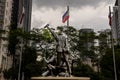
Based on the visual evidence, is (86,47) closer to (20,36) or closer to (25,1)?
(20,36)

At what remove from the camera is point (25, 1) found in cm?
10081

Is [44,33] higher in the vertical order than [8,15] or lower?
lower

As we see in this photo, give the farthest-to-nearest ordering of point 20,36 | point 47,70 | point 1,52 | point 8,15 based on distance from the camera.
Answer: point 8,15, point 1,52, point 20,36, point 47,70

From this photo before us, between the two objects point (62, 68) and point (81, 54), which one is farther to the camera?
point (81, 54)

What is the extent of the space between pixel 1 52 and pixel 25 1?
40.6 metres

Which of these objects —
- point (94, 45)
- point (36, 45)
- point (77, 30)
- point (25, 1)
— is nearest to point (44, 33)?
point (36, 45)

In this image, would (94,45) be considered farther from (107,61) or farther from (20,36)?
(20,36)

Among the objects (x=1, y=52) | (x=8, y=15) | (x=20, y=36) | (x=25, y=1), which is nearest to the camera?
(x=20, y=36)

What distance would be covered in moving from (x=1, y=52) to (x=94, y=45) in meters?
24.3

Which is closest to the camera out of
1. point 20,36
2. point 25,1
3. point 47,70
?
point 47,70

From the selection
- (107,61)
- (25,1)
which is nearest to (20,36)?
(107,61)

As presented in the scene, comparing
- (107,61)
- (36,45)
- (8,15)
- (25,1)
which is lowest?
(107,61)

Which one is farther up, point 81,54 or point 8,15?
point 8,15

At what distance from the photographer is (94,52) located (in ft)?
163
